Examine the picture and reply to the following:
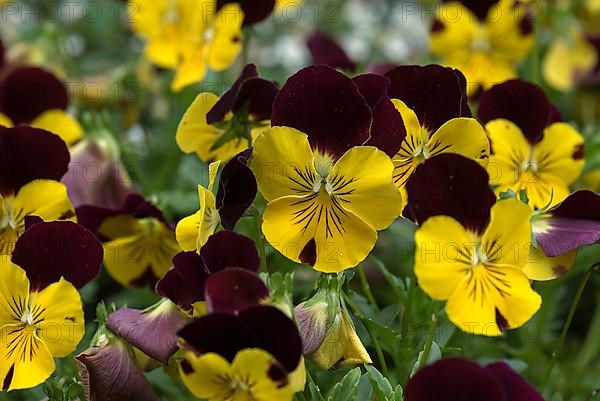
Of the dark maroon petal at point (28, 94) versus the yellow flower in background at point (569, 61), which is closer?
the dark maroon petal at point (28, 94)

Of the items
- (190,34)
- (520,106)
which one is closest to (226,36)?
(190,34)

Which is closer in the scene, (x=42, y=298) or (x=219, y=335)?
(x=219, y=335)

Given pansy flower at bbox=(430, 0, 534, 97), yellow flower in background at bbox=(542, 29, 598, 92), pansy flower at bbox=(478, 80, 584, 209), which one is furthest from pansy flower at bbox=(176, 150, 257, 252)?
yellow flower in background at bbox=(542, 29, 598, 92)

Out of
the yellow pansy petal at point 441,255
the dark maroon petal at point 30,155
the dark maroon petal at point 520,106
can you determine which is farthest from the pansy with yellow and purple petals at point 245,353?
the dark maroon petal at point 520,106

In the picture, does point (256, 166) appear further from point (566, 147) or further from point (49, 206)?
point (566, 147)

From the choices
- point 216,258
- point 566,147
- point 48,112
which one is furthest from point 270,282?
point 48,112

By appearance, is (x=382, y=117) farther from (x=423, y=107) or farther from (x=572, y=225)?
(x=572, y=225)

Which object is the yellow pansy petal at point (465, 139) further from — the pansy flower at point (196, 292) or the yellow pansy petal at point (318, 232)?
the pansy flower at point (196, 292)
